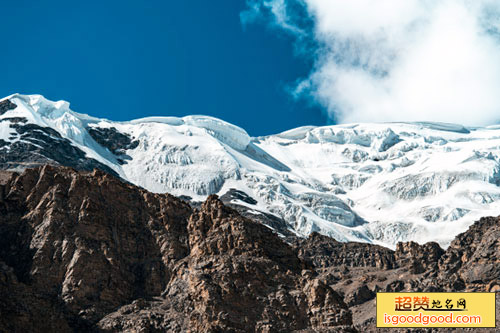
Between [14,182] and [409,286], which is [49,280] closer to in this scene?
[14,182]

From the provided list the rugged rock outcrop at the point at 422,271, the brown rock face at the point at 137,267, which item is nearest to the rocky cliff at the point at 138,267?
the brown rock face at the point at 137,267

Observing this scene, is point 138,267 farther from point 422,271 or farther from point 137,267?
point 422,271

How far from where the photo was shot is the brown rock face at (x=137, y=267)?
6819 cm

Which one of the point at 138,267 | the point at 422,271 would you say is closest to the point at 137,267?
the point at 138,267

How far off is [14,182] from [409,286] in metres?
93.2

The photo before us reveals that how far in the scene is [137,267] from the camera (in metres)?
78.8

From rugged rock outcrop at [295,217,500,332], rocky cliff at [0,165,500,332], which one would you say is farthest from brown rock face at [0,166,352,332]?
rugged rock outcrop at [295,217,500,332]

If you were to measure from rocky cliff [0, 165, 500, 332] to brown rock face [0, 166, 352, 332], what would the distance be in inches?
3.9

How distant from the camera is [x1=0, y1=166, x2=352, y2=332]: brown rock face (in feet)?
224

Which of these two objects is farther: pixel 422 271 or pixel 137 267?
pixel 422 271

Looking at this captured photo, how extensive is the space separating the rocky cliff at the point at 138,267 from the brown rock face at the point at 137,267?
100mm

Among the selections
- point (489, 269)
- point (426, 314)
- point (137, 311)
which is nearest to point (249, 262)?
point (137, 311)

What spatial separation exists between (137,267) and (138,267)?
10cm

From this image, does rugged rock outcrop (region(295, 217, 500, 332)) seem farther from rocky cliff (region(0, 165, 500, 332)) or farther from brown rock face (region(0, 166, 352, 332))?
rocky cliff (region(0, 165, 500, 332))
